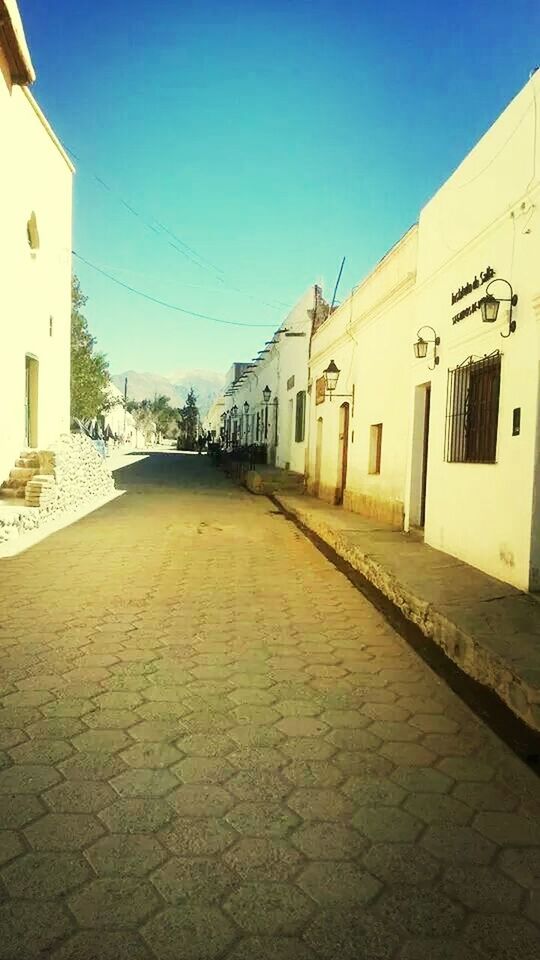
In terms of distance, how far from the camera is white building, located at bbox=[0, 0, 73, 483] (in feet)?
38.6

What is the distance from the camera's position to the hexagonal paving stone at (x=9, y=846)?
2330 mm

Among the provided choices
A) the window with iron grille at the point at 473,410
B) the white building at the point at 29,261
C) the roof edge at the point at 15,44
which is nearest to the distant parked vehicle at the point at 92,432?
the white building at the point at 29,261

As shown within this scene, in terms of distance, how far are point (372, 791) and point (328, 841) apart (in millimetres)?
448

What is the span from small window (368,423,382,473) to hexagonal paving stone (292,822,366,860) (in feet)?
33.5

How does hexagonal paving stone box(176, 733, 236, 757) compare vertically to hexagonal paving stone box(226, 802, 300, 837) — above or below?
below

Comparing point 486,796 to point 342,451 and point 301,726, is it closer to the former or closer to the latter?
point 301,726

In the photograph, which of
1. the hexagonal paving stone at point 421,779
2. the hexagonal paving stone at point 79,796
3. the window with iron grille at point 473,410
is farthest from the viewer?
the window with iron grille at point 473,410

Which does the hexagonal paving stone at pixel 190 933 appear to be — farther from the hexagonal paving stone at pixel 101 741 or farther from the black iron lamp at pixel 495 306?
the black iron lamp at pixel 495 306

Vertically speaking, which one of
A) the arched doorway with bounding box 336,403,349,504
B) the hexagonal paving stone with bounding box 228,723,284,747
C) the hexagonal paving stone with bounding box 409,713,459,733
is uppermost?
the arched doorway with bounding box 336,403,349,504

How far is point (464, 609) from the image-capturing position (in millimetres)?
5402

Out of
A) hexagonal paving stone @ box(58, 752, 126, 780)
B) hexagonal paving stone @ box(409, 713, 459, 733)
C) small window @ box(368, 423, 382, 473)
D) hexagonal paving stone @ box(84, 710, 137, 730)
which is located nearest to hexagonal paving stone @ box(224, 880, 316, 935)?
hexagonal paving stone @ box(58, 752, 126, 780)

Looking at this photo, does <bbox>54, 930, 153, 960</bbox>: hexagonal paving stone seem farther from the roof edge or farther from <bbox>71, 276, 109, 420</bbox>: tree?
<bbox>71, 276, 109, 420</bbox>: tree

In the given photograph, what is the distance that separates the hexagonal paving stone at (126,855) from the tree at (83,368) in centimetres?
2970

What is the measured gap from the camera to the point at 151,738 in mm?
3322
